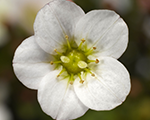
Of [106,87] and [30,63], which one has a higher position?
[30,63]

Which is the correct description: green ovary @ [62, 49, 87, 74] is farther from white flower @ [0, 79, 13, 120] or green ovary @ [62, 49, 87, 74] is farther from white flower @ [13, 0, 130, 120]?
white flower @ [0, 79, 13, 120]

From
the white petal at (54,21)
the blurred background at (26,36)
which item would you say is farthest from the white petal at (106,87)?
the blurred background at (26,36)

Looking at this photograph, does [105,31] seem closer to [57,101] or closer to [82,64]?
[82,64]

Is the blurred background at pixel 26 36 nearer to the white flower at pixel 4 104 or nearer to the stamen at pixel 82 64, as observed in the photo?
the white flower at pixel 4 104

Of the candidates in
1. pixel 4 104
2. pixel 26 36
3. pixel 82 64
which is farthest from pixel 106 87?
pixel 4 104

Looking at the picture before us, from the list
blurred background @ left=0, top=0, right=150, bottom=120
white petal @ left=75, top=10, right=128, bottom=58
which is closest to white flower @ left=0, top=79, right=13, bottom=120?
blurred background @ left=0, top=0, right=150, bottom=120
